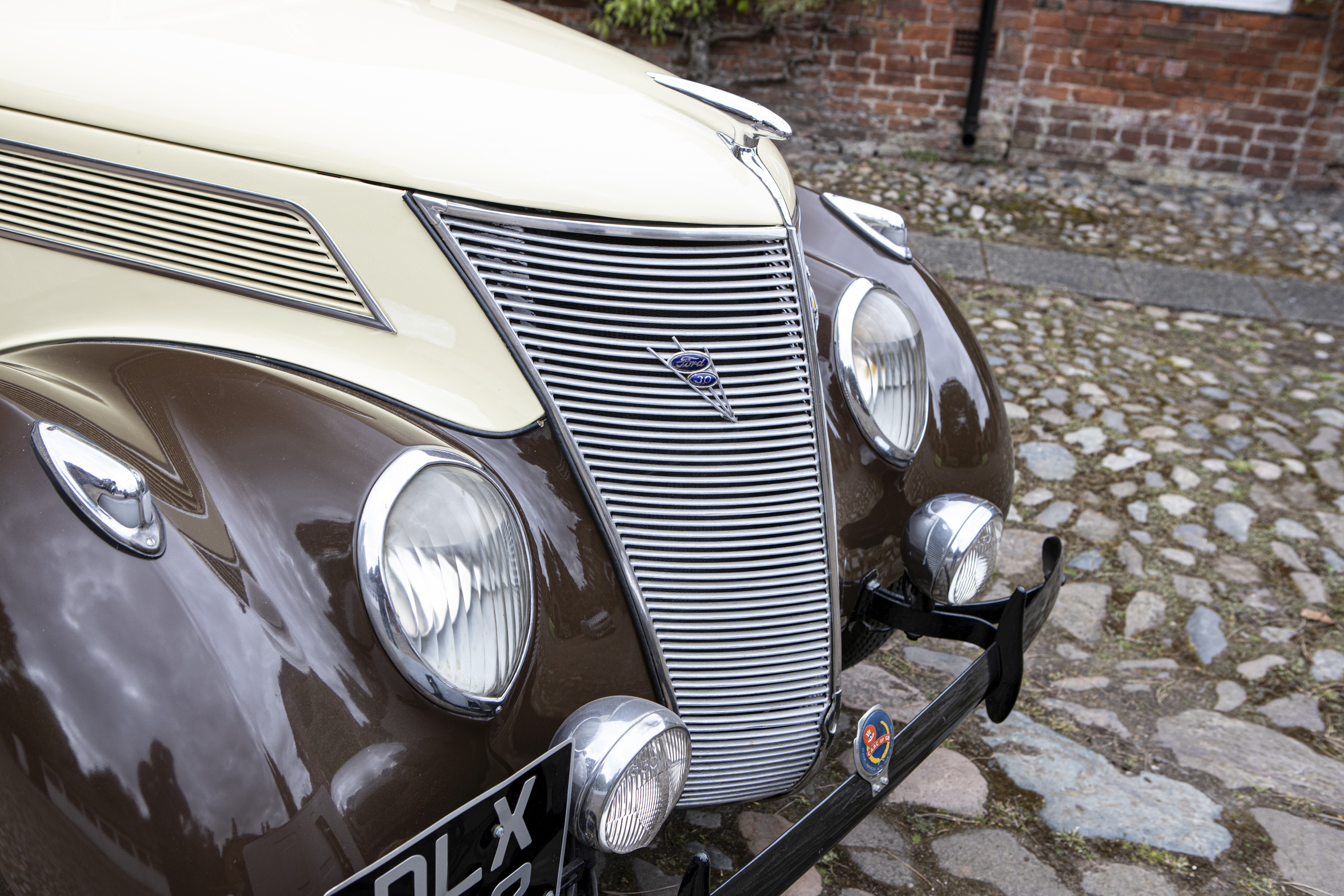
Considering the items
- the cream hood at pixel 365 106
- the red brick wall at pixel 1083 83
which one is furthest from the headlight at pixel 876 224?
the red brick wall at pixel 1083 83

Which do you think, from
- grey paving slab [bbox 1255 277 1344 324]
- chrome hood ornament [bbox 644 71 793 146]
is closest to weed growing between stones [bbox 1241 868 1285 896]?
chrome hood ornament [bbox 644 71 793 146]

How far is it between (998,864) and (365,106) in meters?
1.93

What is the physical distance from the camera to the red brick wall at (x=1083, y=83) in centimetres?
645

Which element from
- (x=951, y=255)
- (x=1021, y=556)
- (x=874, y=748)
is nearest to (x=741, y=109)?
(x=874, y=748)

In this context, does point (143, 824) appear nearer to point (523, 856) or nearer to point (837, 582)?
point (523, 856)

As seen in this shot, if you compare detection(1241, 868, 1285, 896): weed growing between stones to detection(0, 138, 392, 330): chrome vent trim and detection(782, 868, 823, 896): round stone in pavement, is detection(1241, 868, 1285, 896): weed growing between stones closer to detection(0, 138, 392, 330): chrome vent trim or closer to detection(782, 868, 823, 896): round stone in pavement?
detection(782, 868, 823, 896): round stone in pavement

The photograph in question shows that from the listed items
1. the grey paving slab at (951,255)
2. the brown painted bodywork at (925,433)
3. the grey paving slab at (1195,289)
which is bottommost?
the grey paving slab at (1195,289)

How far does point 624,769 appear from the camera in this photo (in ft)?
4.37

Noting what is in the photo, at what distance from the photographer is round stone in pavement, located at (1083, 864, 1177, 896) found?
82.4 inches

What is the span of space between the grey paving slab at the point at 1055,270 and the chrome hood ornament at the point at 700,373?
4.02 m

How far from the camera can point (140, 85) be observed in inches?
61.8

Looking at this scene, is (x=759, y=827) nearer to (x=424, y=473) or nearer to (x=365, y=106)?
(x=424, y=473)

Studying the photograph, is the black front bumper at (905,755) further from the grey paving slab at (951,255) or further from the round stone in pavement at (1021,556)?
the grey paving slab at (951,255)

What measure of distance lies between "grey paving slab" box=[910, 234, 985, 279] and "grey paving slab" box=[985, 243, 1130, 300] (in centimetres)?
7
